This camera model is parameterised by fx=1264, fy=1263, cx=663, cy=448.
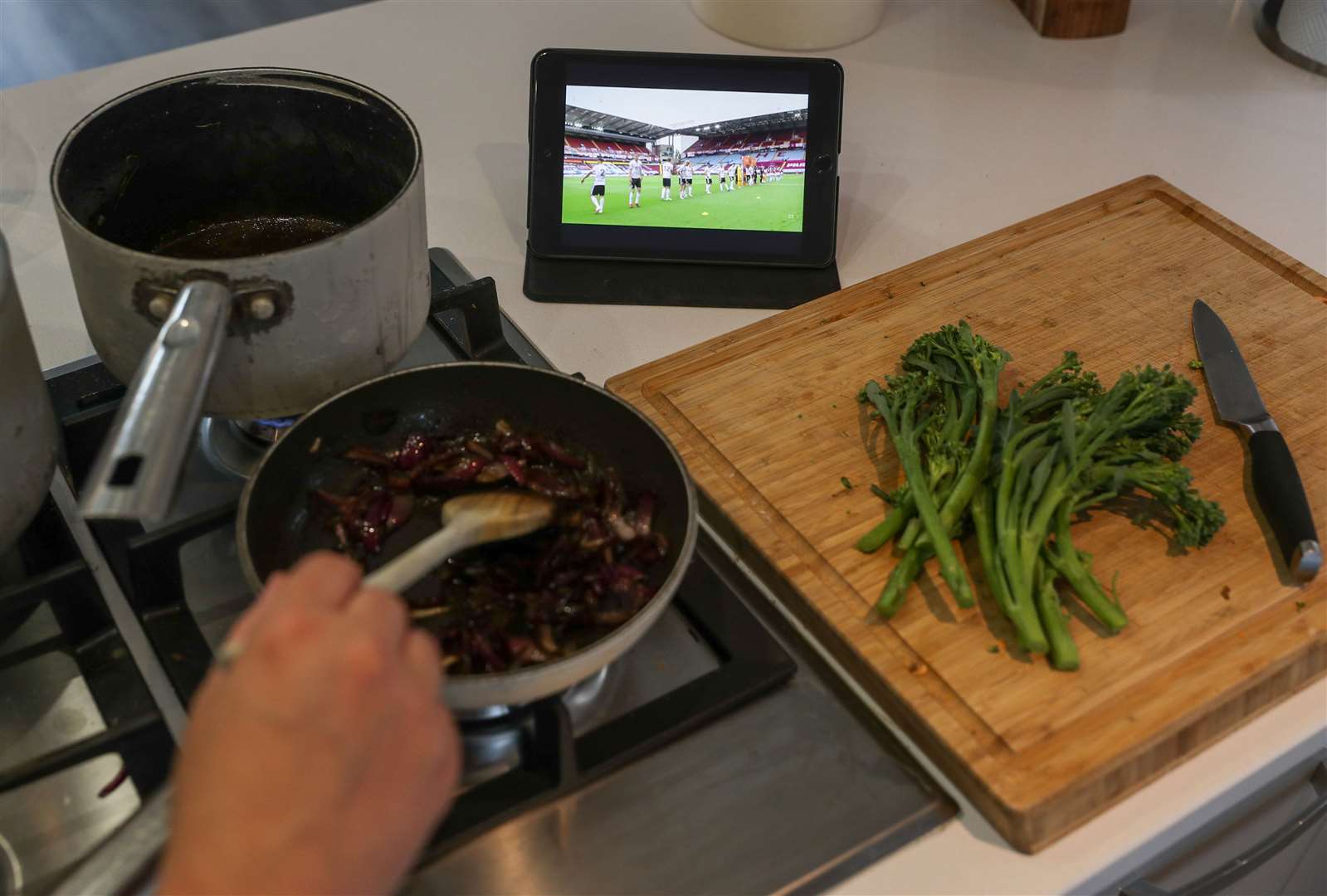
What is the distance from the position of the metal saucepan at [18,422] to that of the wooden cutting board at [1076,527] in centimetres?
49

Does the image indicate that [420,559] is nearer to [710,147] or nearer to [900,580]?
[900,580]

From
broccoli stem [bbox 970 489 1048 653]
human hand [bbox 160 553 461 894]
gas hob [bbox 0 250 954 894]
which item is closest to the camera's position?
human hand [bbox 160 553 461 894]

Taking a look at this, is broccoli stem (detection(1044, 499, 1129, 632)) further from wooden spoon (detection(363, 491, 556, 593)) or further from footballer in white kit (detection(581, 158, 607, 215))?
footballer in white kit (detection(581, 158, 607, 215))

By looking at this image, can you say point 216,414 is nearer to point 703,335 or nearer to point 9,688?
point 9,688

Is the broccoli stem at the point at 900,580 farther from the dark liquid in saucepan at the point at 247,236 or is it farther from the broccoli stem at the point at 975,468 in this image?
the dark liquid in saucepan at the point at 247,236

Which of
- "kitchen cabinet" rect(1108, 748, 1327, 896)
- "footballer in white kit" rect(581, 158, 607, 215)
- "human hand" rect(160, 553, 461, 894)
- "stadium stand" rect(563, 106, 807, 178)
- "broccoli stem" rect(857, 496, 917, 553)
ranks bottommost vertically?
"kitchen cabinet" rect(1108, 748, 1327, 896)

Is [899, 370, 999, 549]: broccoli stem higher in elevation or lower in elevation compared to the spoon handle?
lower

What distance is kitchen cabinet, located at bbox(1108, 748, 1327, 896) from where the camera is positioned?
0.97 metres

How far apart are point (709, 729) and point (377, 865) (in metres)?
0.31

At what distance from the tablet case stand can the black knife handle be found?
0.43 m

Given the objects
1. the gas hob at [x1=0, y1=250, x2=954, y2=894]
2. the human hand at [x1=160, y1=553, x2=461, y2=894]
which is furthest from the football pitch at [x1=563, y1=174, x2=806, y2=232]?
the human hand at [x1=160, y1=553, x2=461, y2=894]

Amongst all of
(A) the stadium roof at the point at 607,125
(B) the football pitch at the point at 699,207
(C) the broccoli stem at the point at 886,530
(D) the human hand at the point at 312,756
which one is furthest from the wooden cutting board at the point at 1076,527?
(D) the human hand at the point at 312,756

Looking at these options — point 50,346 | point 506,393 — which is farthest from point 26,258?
point 506,393

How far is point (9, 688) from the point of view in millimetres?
894
